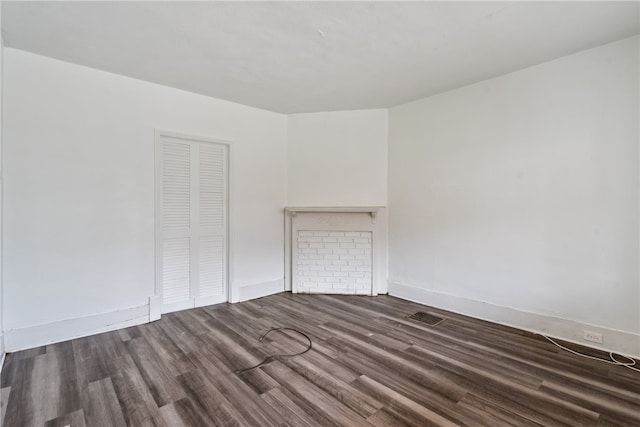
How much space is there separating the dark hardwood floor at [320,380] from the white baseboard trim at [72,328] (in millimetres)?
91

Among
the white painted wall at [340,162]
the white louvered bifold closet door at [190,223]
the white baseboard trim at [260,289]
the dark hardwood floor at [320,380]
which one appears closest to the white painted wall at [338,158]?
the white painted wall at [340,162]

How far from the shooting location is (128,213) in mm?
3160

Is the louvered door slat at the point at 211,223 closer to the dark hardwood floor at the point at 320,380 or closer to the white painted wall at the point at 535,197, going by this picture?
the dark hardwood floor at the point at 320,380

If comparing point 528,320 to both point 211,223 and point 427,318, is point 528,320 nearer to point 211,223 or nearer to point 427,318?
point 427,318

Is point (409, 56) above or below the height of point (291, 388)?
above

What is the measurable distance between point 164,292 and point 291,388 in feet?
7.23

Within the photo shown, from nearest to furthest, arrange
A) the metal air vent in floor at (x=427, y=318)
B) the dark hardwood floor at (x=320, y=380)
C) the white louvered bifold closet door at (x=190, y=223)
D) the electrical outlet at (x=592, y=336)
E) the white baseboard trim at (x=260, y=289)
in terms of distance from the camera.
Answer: the dark hardwood floor at (x=320, y=380) < the electrical outlet at (x=592, y=336) < the metal air vent in floor at (x=427, y=318) < the white louvered bifold closet door at (x=190, y=223) < the white baseboard trim at (x=260, y=289)

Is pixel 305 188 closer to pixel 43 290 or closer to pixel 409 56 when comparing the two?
pixel 409 56

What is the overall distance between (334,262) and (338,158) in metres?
1.56

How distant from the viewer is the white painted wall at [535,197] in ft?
8.23

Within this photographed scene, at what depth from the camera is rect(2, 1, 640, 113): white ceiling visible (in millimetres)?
2076

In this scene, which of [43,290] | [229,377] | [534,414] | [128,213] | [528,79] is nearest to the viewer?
[534,414]

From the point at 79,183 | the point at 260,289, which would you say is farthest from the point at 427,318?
the point at 79,183

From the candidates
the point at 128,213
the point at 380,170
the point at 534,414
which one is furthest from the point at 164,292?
the point at 534,414
